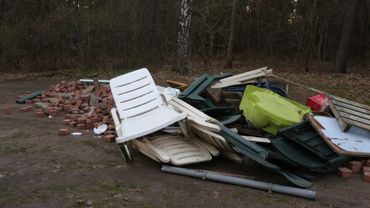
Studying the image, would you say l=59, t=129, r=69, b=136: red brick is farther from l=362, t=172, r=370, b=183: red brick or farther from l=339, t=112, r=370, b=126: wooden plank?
l=362, t=172, r=370, b=183: red brick

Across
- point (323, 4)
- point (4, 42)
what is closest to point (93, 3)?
point (4, 42)

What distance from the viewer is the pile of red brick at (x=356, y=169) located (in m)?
4.56

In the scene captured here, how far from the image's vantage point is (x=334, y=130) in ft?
16.3

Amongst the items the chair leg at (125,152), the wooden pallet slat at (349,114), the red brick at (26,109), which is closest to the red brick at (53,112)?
the red brick at (26,109)

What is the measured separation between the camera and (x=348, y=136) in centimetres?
493

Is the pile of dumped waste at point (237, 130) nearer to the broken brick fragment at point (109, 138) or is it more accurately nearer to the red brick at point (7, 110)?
the broken brick fragment at point (109, 138)

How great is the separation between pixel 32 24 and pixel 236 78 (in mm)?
10098

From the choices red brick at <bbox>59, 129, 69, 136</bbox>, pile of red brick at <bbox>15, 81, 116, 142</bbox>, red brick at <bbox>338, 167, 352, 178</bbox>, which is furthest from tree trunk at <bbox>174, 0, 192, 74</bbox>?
red brick at <bbox>338, 167, 352, 178</bbox>

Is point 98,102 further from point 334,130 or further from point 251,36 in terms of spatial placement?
point 251,36

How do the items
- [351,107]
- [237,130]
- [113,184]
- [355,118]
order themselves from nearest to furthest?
1. [113,184]
2. [237,130]
3. [355,118]
4. [351,107]

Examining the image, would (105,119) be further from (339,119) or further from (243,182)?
(339,119)

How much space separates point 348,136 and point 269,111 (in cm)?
97

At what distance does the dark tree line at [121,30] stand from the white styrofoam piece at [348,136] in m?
9.09

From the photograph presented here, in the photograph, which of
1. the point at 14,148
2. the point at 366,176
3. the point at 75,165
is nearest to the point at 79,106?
the point at 14,148
